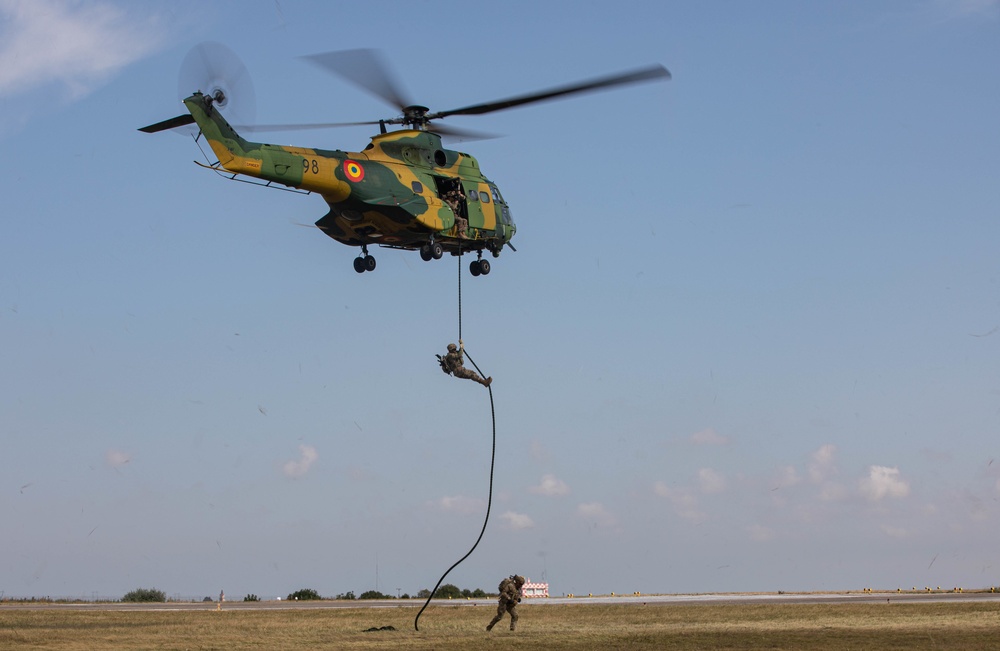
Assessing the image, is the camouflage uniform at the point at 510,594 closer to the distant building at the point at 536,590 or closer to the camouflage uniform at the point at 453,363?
the camouflage uniform at the point at 453,363

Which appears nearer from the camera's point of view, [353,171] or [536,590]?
[353,171]

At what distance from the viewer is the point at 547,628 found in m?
33.0

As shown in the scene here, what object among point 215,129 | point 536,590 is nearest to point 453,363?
point 215,129

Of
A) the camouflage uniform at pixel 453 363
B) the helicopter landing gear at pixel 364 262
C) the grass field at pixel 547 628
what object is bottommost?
the grass field at pixel 547 628

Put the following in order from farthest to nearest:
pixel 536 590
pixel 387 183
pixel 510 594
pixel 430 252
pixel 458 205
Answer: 1. pixel 536 590
2. pixel 458 205
3. pixel 430 252
4. pixel 387 183
5. pixel 510 594

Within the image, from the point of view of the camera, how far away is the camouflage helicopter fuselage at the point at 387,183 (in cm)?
3384

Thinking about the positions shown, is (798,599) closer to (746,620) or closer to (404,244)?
(746,620)

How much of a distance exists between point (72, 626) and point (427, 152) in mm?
19375

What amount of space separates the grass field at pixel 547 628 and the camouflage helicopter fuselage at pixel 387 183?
1272 centimetres

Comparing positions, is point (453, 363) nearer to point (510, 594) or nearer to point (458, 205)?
point (510, 594)

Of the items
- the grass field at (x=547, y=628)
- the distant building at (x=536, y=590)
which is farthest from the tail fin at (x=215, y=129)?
the distant building at (x=536, y=590)

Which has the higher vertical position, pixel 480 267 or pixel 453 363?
pixel 480 267

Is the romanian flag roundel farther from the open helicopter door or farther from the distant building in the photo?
the distant building

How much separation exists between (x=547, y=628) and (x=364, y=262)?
44.4 feet
